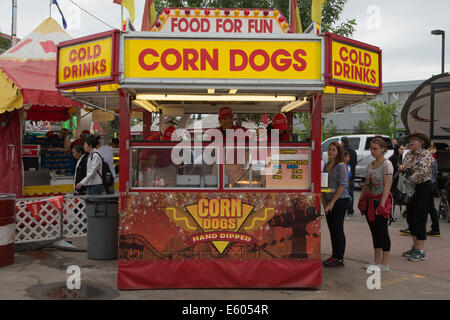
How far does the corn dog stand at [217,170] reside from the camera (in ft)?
16.1

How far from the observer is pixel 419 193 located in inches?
265

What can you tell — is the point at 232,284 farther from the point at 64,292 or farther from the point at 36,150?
the point at 36,150

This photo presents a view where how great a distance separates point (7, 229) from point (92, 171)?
1.88m

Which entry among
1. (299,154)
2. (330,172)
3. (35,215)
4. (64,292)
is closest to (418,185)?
(330,172)

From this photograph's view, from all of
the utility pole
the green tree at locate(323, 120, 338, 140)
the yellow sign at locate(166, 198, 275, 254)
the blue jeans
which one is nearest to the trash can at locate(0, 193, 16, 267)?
the blue jeans

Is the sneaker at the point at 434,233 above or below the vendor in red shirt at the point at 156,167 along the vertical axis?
below

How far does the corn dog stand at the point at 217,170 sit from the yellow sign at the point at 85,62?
14 mm

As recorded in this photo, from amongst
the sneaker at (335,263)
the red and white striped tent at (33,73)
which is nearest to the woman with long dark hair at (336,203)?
the sneaker at (335,263)

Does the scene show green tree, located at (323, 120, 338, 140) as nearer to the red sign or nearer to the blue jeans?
the red sign

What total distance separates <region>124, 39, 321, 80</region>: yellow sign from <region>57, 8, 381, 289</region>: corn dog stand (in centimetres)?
1

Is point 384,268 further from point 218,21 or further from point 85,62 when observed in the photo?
point 85,62

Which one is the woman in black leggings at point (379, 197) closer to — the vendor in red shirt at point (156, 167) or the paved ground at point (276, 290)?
the paved ground at point (276, 290)

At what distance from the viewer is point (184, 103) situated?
7688 millimetres
